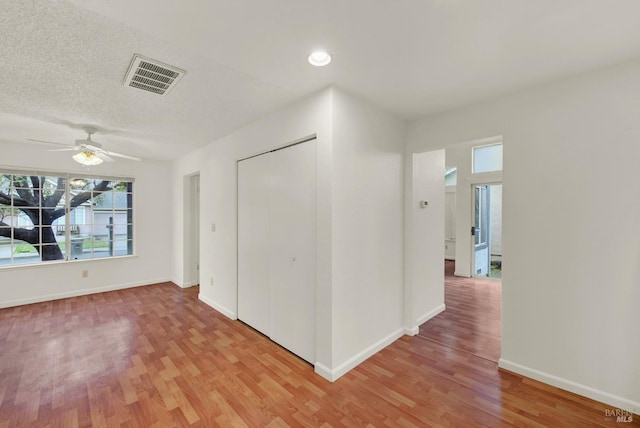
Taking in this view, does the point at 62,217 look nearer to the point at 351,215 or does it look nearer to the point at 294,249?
the point at 294,249

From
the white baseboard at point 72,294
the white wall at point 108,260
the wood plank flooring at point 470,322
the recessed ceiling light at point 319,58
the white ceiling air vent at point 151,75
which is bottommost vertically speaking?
the wood plank flooring at point 470,322

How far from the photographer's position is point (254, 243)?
3.24m

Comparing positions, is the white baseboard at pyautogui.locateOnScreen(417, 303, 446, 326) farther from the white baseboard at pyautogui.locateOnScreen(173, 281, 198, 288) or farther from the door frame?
the white baseboard at pyautogui.locateOnScreen(173, 281, 198, 288)

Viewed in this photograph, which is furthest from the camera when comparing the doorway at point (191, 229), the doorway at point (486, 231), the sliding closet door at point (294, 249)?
the doorway at point (486, 231)

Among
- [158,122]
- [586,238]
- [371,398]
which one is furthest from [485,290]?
[158,122]

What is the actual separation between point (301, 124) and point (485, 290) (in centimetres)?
446

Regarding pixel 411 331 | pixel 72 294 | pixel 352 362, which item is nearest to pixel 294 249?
pixel 352 362

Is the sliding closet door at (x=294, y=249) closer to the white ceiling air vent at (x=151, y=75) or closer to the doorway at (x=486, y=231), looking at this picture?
the white ceiling air vent at (x=151, y=75)

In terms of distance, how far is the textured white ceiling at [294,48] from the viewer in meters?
1.46

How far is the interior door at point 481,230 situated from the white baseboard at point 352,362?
3978 millimetres

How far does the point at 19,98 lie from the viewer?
8.22 feet

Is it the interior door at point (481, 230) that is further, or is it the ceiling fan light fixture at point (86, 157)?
the interior door at point (481, 230)

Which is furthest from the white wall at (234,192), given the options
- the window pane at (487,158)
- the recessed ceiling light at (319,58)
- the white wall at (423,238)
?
the window pane at (487,158)

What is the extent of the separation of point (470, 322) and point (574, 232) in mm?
1817
